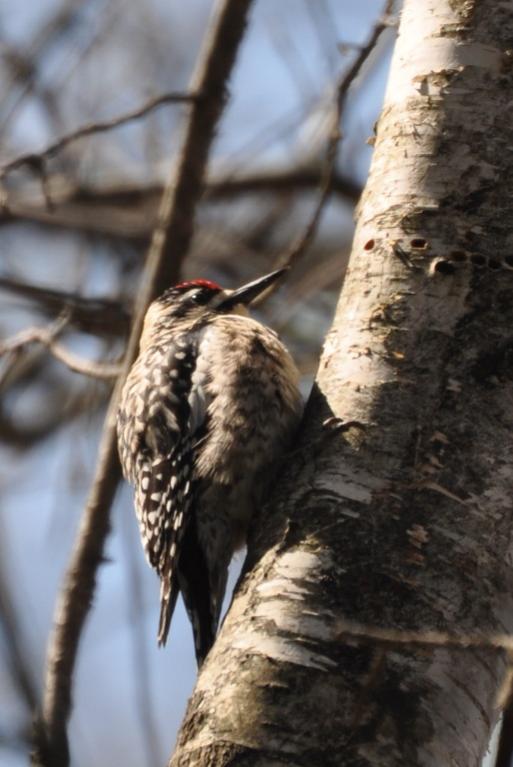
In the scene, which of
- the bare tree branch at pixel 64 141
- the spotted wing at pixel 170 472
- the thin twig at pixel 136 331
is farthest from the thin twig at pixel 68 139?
the spotted wing at pixel 170 472

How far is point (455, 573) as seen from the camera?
2217 mm

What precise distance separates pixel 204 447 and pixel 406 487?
1.23 m

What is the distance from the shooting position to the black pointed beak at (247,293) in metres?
3.99

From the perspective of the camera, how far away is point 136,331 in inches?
141

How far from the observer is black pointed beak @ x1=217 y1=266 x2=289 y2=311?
3991 mm

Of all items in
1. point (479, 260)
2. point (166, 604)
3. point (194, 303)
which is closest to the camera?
point (479, 260)

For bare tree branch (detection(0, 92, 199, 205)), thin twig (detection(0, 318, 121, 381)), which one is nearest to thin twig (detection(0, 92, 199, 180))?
bare tree branch (detection(0, 92, 199, 205))

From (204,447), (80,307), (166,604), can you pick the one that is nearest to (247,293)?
(80,307)

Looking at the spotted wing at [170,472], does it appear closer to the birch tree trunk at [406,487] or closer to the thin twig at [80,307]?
the thin twig at [80,307]

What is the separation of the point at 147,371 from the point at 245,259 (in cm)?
235

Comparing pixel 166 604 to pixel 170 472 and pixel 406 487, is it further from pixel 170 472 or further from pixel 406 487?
pixel 406 487

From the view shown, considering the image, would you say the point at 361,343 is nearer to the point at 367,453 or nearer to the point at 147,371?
the point at 367,453

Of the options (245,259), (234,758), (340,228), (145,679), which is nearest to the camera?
(234,758)

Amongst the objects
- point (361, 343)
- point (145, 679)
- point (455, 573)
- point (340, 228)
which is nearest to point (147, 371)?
point (145, 679)
